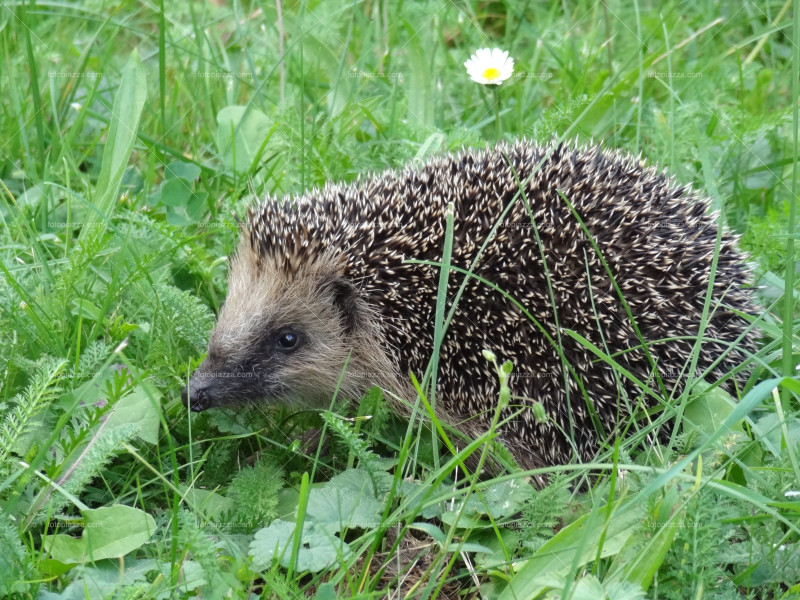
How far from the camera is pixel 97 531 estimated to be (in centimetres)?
316

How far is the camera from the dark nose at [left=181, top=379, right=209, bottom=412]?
3861mm

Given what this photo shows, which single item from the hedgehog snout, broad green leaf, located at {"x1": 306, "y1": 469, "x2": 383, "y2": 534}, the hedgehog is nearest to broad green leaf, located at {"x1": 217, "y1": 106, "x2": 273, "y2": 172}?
the hedgehog

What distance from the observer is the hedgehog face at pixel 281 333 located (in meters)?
4.16

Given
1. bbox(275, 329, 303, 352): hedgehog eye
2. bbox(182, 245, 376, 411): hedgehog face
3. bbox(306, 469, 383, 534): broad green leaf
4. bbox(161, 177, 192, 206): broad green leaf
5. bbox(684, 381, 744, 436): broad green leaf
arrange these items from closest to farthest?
bbox(306, 469, 383, 534): broad green leaf < bbox(684, 381, 744, 436): broad green leaf < bbox(182, 245, 376, 411): hedgehog face < bbox(275, 329, 303, 352): hedgehog eye < bbox(161, 177, 192, 206): broad green leaf

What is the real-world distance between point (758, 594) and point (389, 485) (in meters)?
1.47

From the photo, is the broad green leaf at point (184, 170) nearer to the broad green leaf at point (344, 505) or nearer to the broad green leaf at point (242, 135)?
the broad green leaf at point (242, 135)

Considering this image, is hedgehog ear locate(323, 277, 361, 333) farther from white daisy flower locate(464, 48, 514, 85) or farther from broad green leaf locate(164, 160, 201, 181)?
white daisy flower locate(464, 48, 514, 85)

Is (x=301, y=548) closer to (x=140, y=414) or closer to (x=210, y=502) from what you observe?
(x=210, y=502)

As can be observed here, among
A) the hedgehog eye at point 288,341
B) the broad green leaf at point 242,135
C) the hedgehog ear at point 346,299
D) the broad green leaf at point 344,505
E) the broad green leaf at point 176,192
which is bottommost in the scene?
the broad green leaf at point 344,505

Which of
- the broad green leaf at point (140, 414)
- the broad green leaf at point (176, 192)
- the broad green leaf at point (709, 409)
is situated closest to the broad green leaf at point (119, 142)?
the broad green leaf at point (176, 192)

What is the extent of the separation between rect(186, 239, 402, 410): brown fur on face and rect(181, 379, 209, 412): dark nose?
0.58 ft

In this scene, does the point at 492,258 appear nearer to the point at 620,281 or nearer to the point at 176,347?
the point at 620,281

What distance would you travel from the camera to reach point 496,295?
13.0ft

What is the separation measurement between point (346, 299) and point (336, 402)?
2.11 feet
